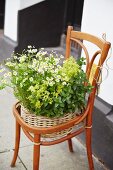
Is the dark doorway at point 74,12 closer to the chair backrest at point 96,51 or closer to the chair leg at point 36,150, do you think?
the chair backrest at point 96,51

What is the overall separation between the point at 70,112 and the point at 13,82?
1.51 ft

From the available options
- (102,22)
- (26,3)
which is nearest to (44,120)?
(102,22)

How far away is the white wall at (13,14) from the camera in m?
5.00

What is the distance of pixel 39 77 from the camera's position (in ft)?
6.90

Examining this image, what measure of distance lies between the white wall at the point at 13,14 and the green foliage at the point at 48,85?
300 centimetres

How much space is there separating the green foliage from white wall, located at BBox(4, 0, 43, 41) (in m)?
3.00

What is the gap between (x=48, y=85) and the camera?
2.06 metres

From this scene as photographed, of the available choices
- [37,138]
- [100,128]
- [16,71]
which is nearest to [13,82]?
[16,71]

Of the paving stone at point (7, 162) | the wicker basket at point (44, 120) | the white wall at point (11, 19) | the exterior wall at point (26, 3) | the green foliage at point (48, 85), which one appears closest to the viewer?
the green foliage at point (48, 85)

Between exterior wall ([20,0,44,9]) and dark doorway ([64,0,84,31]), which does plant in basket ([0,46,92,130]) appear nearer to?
exterior wall ([20,0,44,9])

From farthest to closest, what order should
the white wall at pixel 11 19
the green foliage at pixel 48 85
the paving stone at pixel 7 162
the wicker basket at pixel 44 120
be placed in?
the white wall at pixel 11 19 → the paving stone at pixel 7 162 → the wicker basket at pixel 44 120 → the green foliage at pixel 48 85

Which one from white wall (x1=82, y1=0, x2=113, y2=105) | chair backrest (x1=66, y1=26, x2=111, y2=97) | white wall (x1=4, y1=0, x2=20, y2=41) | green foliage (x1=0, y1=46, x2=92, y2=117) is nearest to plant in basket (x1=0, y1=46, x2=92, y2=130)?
green foliage (x1=0, y1=46, x2=92, y2=117)

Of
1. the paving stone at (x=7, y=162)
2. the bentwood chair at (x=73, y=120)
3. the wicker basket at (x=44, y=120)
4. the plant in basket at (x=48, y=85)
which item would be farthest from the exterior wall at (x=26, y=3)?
the wicker basket at (x=44, y=120)

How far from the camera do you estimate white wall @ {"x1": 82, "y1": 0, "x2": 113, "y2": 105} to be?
9.16ft
